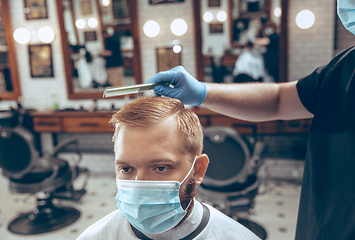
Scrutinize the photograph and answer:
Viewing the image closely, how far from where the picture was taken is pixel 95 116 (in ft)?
11.4

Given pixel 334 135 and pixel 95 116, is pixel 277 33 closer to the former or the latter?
pixel 95 116

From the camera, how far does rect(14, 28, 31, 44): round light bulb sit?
13.0 feet

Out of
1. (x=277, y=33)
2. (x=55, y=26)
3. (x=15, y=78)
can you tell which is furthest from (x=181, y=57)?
(x=15, y=78)

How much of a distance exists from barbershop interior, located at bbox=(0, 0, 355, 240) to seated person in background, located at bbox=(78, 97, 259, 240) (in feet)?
4.42

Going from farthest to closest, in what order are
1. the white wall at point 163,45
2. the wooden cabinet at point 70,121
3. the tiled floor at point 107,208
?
1. the wooden cabinet at point 70,121
2. the white wall at point 163,45
3. the tiled floor at point 107,208

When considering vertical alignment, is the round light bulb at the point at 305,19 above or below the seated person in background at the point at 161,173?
above

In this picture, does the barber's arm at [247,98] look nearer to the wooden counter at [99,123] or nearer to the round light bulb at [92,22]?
the wooden counter at [99,123]

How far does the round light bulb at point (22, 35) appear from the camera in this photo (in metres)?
3.96

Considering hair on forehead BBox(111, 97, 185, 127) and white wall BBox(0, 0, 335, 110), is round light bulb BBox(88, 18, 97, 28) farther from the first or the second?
hair on forehead BBox(111, 97, 185, 127)

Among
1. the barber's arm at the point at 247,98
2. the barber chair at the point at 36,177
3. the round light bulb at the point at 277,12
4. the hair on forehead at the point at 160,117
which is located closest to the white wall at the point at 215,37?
the round light bulb at the point at 277,12

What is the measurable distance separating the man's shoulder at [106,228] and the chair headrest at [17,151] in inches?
63.1

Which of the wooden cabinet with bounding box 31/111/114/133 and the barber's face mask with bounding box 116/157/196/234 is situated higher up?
the barber's face mask with bounding box 116/157/196/234

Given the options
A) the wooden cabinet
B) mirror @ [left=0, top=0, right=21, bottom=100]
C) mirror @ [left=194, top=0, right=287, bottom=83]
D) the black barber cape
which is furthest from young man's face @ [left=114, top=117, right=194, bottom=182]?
mirror @ [left=0, top=0, right=21, bottom=100]

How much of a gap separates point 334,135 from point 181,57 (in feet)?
9.50
